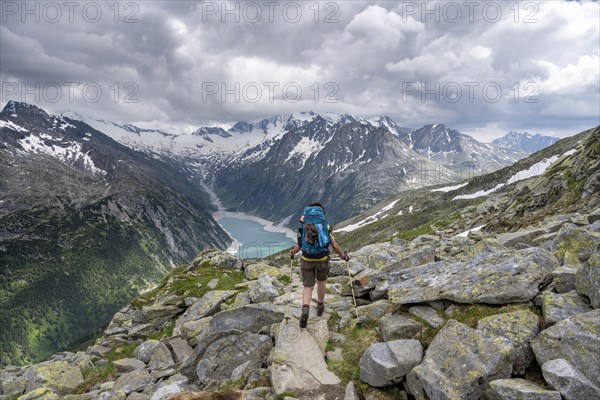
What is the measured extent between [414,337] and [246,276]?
89.0 feet

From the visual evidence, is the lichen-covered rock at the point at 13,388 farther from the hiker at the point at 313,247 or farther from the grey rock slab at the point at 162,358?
the hiker at the point at 313,247

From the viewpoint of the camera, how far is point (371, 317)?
14078 mm

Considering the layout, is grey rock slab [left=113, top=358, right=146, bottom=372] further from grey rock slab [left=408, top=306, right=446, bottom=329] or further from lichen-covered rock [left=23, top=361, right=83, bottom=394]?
grey rock slab [left=408, top=306, right=446, bottom=329]

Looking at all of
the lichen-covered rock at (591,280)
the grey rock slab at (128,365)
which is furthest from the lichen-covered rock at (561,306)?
the grey rock slab at (128,365)

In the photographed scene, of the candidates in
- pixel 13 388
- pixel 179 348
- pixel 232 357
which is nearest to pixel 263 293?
pixel 179 348

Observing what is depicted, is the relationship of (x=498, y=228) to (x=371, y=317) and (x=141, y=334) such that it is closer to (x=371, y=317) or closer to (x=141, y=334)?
(x=371, y=317)

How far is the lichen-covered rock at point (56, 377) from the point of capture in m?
18.4

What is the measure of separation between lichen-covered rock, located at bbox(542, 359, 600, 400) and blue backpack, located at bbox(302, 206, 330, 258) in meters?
8.45

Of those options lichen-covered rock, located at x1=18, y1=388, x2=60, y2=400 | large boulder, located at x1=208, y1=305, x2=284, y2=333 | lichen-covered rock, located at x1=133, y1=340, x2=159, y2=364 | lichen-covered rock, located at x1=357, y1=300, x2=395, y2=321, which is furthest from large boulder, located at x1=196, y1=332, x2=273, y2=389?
lichen-covered rock, located at x1=18, y1=388, x2=60, y2=400

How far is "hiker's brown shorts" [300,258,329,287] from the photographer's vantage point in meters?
14.7

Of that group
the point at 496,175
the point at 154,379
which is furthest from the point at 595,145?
the point at 496,175

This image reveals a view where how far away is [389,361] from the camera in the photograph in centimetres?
1008

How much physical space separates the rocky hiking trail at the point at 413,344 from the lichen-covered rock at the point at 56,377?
7 centimetres

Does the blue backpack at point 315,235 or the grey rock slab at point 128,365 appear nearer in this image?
the blue backpack at point 315,235
